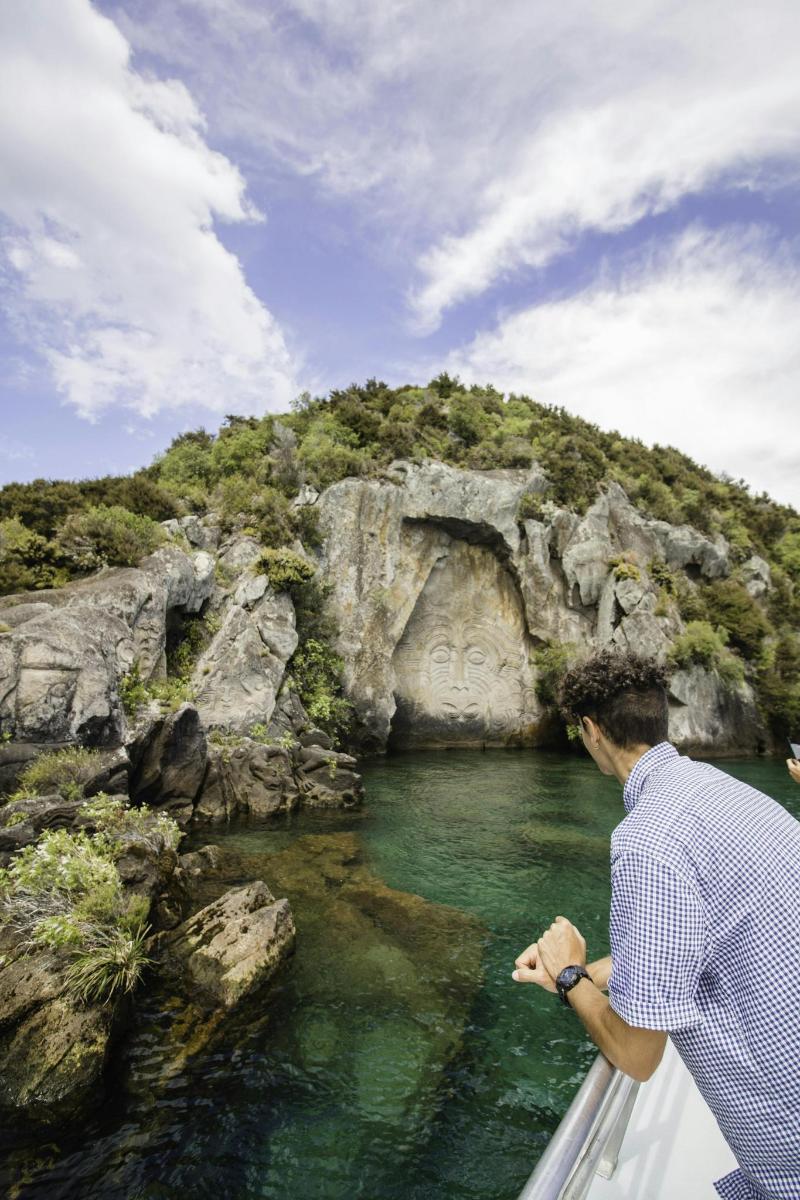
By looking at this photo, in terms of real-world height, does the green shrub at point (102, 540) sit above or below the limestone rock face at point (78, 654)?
above

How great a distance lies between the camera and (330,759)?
1484 centimetres

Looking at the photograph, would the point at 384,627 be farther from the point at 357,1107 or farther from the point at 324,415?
the point at 357,1107

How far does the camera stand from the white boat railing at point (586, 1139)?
1688 mm

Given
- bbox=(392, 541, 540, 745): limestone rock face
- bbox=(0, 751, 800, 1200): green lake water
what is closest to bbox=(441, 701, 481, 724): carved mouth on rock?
bbox=(392, 541, 540, 745): limestone rock face

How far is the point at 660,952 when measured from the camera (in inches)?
65.1

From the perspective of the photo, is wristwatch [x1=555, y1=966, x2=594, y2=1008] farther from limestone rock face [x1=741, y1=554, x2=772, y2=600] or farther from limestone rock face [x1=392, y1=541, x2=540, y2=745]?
limestone rock face [x1=741, y1=554, x2=772, y2=600]

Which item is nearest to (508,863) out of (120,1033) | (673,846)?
(120,1033)

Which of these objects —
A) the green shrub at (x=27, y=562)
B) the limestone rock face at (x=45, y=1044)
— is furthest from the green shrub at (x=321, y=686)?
the limestone rock face at (x=45, y=1044)

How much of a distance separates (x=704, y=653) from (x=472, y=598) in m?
9.63

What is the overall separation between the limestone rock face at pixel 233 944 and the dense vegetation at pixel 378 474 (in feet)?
37.8

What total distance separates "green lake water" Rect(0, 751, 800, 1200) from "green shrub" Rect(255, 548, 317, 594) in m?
10.4

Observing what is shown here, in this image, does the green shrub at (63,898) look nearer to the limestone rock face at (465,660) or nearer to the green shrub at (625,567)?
the limestone rock face at (465,660)

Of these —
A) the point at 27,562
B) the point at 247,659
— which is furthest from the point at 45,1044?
the point at 27,562

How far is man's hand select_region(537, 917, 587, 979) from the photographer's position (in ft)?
7.22
